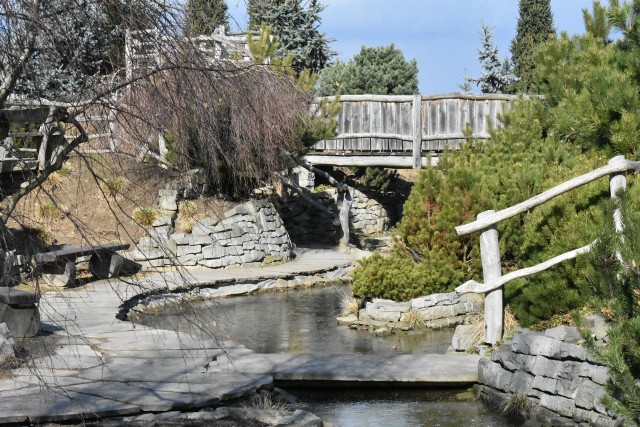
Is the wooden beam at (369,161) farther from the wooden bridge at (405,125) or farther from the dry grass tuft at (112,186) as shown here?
the dry grass tuft at (112,186)

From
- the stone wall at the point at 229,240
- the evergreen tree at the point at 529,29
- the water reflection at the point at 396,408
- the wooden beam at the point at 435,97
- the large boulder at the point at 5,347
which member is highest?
the evergreen tree at the point at 529,29

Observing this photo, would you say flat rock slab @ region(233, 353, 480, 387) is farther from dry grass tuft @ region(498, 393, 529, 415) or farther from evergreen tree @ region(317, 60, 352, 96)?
evergreen tree @ region(317, 60, 352, 96)

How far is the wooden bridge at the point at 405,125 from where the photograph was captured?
21.3 meters

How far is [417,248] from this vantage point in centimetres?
1372

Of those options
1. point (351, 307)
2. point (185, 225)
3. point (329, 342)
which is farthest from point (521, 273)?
point (185, 225)

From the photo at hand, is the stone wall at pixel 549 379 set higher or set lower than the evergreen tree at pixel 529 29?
lower

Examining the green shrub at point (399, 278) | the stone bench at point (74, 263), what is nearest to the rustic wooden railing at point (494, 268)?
the green shrub at point (399, 278)

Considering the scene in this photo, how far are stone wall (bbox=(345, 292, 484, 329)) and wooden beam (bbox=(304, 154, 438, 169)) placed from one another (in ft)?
26.6

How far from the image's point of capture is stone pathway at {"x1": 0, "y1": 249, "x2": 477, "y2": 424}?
299 inches

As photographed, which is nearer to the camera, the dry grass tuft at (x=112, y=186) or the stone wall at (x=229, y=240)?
the dry grass tuft at (x=112, y=186)

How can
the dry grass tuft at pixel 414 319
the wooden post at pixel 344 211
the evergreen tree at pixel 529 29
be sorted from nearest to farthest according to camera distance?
the dry grass tuft at pixel 414 319 → the wooden post at pixel 344 211 → the evergreen tree at pixel 529 29

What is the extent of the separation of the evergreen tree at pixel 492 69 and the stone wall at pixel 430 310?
19615 mm

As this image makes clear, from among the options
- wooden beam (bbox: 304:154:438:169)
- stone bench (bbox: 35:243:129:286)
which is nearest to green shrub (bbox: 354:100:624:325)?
stone bench (bbox: 35:243:129:286)

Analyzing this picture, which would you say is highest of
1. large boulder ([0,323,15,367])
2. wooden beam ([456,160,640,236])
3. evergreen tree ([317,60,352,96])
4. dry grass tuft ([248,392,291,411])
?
evergreen tree ([317,60,352,96])
